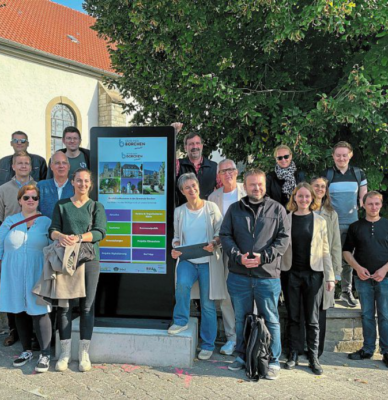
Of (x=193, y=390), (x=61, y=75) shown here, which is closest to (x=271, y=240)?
(x=193, y=390)

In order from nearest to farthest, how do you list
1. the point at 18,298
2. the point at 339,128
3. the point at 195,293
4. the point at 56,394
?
1. the point at 56,394
2. the point at 18,298
3. the point at 195,293
4. the point at 339,128

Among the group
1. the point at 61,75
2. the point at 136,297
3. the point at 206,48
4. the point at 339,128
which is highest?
the point at 61,75

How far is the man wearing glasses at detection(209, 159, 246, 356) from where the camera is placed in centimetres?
468

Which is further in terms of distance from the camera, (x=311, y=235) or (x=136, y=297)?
(x=136, y=297)

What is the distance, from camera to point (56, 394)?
146 inches

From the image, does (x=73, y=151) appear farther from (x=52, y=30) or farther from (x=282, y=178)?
(x=52, y=30)

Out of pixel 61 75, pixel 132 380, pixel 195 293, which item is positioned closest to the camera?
pixel 132 380

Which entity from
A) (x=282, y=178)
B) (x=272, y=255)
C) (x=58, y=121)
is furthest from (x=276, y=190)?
(x=58, y=121)

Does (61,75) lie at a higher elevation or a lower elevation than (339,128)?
higher

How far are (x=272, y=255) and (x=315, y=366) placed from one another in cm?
131

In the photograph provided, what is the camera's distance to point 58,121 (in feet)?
62.5

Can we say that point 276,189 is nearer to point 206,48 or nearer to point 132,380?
point 132,380

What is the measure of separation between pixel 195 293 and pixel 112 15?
5.47 m

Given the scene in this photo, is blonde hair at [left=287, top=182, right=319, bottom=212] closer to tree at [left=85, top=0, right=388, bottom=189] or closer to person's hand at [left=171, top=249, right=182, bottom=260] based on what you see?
person's hand at [left=171, top=249, right=182, bottom=260]
